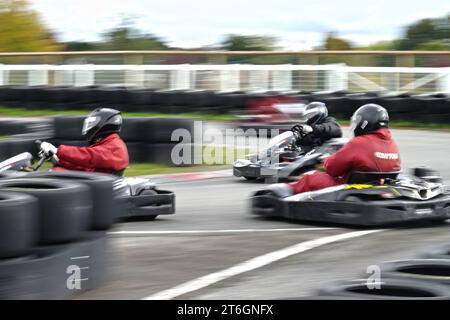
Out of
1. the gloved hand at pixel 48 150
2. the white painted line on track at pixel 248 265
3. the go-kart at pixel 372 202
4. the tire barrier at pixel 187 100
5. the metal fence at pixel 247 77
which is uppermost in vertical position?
the metal fence at pixel 247 77

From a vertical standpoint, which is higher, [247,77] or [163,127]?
[247,77]

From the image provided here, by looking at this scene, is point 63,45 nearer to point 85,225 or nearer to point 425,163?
point 425,163

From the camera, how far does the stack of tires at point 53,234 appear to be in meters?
4.93

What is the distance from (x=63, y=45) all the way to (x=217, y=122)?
54677 millimetres

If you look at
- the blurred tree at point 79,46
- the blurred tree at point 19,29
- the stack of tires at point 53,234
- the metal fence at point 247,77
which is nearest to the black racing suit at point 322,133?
the stack of tires at point 53,234

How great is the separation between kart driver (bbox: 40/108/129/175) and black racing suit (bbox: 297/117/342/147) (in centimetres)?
340

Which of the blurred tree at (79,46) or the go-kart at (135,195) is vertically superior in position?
the blurred tree at (79,46)

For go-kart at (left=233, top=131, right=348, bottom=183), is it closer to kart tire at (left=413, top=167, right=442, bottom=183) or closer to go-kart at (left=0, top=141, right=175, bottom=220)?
kart tire at (left=413, top=167, right=442, bottom=183)

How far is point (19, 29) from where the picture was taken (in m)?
65.4

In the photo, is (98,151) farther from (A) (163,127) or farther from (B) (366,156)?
(A) (163,127)

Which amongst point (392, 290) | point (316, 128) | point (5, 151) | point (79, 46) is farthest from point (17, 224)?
point (79, 46)

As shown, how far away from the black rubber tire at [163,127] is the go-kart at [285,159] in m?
2.13

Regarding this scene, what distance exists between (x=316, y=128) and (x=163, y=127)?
3387mm

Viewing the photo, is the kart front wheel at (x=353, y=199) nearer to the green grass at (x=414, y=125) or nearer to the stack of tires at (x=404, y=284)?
the stack of tires at (x=404, y=284)
